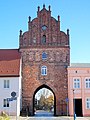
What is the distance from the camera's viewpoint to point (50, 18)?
53.1 m

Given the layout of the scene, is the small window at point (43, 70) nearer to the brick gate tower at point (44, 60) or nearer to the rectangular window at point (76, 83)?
the brick gate tower at point (44, 60)

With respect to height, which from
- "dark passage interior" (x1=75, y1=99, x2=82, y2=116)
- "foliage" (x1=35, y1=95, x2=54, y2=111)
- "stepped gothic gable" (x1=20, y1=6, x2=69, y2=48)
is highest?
"stepped gothic gable" (x1=20, y1=6, x2=69, y2=48)

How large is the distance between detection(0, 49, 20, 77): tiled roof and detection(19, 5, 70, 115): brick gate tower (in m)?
1.59

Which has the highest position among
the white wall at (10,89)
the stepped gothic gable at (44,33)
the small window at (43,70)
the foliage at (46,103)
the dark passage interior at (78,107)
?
the stepped gothic gable at (44,33)

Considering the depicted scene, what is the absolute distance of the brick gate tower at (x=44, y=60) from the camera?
50.9 metres

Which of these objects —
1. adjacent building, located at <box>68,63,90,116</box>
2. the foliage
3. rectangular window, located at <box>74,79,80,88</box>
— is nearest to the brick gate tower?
adjacent building, located at <box>68,63,90,116</box>

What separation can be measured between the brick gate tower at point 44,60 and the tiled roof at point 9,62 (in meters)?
1.59

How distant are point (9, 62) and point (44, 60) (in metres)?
6.24

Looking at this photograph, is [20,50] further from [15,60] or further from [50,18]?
[50,18]

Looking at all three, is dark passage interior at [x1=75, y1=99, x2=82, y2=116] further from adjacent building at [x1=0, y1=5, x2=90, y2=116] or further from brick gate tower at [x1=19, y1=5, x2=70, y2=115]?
brick gate tower at [x1=19, y1=5, x2=70, y2=115]

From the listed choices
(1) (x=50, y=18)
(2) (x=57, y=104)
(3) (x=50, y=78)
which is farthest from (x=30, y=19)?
(2) (x=57, y=104)

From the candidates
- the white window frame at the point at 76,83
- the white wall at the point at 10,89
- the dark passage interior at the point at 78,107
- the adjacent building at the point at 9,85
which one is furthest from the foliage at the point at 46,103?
the white wall at the point at 10,89

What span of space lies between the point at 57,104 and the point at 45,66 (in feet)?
23.0

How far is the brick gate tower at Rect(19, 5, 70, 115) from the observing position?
5094 cm
